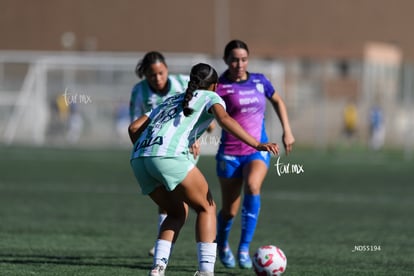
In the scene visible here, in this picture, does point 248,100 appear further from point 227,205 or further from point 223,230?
point 223,230

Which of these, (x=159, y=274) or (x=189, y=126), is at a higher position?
(x=189, y=126)

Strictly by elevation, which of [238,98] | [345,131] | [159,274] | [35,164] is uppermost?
[238,98]

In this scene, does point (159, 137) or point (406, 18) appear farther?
point (406, 18)

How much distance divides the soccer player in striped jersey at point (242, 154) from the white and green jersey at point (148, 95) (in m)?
A: 0.39

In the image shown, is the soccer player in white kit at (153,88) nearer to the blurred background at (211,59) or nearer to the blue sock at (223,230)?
the blue sock at (223,230)

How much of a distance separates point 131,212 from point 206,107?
773cm

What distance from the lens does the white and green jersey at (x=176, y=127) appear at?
7047 millimetres

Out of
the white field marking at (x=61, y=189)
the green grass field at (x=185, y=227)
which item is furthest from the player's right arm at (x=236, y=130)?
the white field marking at (x=61, y=189)

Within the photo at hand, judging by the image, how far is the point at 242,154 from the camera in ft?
31.0

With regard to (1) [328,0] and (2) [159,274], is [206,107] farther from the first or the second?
(1) [328,0]

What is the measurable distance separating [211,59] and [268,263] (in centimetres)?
3175

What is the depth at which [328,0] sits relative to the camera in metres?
56.2

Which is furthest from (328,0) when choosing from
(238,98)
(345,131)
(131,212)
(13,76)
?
(238,98)

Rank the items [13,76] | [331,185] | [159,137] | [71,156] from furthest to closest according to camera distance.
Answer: [13,76] → [71,156] → [331,185] → [159,137]
